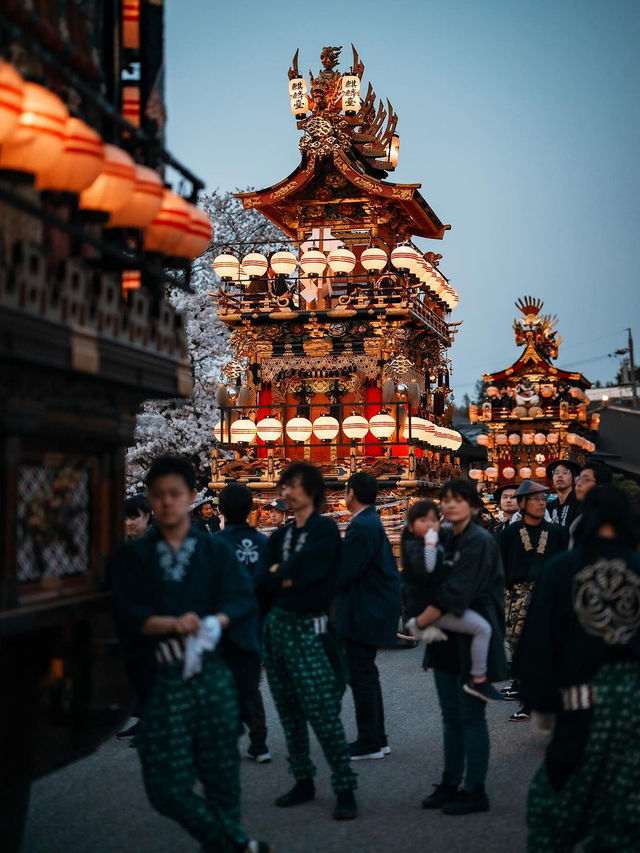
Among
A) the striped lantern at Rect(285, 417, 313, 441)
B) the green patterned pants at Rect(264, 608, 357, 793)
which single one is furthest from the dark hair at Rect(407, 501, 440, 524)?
the striped lantern at Rect(285, 417, 313, 441)

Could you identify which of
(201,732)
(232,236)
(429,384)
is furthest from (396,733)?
(232,236)

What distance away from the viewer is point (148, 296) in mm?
5805

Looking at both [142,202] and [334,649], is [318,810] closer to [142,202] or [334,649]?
[334,649]

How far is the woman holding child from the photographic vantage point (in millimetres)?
6887

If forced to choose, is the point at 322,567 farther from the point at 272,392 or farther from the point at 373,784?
the point at 272,392

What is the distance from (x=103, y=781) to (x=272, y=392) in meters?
15.1

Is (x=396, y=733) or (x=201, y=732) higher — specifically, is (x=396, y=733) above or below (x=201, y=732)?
below

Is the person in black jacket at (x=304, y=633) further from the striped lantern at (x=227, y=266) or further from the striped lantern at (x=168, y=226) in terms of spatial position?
the striped lantern at (x=227, y=266)

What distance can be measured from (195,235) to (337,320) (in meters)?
15.8

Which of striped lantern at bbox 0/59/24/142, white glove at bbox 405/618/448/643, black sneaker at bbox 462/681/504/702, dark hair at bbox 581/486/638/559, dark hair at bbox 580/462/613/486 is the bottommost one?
black sneaker at bbox 462/681/504/702

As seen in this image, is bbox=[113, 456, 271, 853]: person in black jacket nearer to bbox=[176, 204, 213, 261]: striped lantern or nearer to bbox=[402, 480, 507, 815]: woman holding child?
bbox=[176, 204, 213, 261]: striped lantern

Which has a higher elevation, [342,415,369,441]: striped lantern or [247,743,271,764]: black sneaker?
[342,415,369,441]: striped lantern

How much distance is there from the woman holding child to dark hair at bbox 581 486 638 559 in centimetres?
200

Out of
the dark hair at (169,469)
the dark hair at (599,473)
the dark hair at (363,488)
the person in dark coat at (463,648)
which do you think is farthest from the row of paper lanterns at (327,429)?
the dark hair at (169,469)
